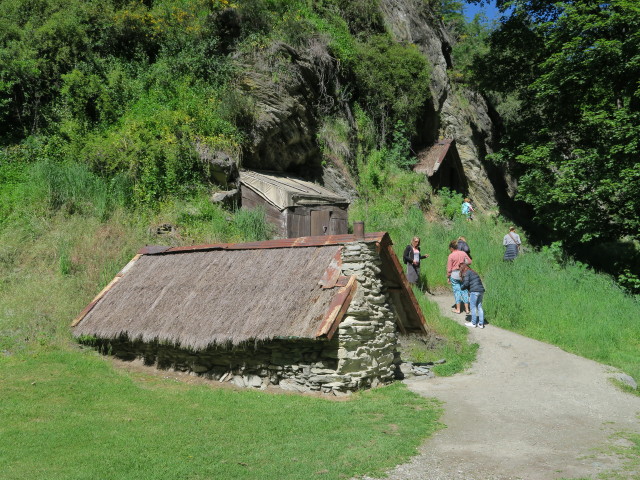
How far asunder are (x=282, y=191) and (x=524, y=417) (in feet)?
38.3

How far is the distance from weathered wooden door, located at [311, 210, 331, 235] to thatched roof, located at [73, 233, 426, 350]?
277 inches

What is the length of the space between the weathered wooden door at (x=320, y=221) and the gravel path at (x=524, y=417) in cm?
726

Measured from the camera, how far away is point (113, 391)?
9602mm

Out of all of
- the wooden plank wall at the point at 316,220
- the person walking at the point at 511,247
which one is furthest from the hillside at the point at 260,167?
the wooden plank wall at the point at 316,220

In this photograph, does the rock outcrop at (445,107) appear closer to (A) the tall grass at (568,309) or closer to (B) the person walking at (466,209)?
(B) the person walking at (466,209)

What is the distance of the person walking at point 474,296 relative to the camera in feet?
46.4

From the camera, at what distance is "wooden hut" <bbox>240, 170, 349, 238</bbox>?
18.4 meters

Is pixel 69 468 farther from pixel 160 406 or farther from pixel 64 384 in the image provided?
pixel 64 384

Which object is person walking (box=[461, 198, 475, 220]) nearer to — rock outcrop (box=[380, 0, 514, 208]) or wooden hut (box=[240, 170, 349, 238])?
rock outcrop (box=[380, 0, 514, 208])

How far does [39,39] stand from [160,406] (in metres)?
16.1

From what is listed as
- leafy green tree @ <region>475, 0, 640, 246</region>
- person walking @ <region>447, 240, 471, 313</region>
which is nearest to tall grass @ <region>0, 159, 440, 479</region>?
person walking @ <region>447, 240, 471, 313</region>

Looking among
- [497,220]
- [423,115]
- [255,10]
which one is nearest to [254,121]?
[255,10]

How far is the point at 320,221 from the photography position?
19.2 meters

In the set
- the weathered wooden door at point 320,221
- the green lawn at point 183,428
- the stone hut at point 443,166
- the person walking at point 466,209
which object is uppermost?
the stone hut at point 443,166
